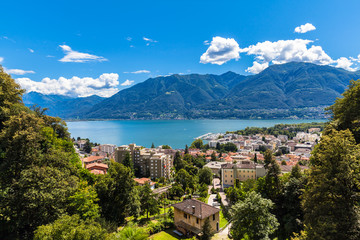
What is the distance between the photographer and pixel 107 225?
12.0 meters

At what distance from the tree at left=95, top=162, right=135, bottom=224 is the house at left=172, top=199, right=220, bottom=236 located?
4.66m

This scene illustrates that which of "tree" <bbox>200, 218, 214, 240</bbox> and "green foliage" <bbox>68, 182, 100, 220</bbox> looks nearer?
"green foliage" <bbox>68, 182, 100, 220</bbox>

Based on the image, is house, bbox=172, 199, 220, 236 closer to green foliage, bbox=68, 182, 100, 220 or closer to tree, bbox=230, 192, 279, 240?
tree, bbox=230, 192, 279, 240

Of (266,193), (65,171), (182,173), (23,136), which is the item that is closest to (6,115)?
(23,136)

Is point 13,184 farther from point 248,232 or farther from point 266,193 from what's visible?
point 266,193

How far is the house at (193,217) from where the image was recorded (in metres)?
16.4

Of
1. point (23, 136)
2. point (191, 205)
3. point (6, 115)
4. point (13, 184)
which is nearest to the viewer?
point (13, 184)

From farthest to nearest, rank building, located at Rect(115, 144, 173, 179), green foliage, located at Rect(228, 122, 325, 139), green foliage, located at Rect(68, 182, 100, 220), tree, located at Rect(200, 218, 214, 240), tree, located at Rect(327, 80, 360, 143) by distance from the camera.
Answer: green foliage, located at Rect(228, 122, 325, 139), building, located at Rect(115, 144, 173, 179), tree, located at Rect(200, 218, 214, 240), green foliage, located at Rect(68, 182, 100, 220), tree, located at Rect(327, 80, 360, 143)

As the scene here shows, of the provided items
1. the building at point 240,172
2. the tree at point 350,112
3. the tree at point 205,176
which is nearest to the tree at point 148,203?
the tree at point 350,112

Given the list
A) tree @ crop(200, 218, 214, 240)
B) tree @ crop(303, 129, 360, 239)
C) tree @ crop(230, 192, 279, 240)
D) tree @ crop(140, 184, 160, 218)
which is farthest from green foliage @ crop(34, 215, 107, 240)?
tree @ crop(140, 184, 160, 218)

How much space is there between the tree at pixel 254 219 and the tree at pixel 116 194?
9.02 m

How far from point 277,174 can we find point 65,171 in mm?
15594

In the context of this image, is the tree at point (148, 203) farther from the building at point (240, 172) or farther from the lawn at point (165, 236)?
the building at point (240, 172)

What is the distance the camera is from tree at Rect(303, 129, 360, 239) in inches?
258
